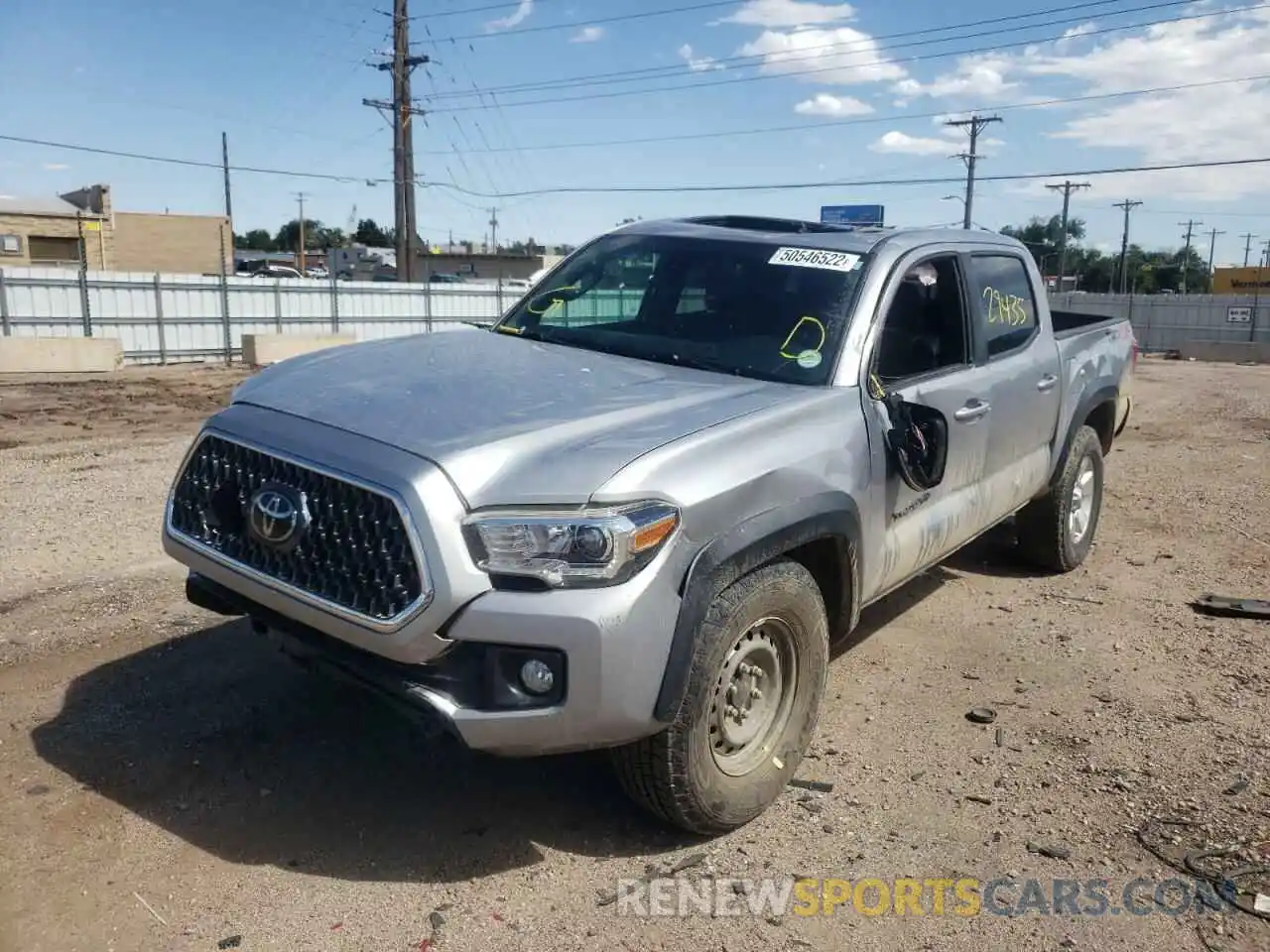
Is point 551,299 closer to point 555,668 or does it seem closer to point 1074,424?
point 555,668

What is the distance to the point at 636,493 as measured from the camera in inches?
113

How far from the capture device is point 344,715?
411 cm

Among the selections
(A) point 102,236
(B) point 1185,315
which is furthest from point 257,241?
(B) point 1185,315

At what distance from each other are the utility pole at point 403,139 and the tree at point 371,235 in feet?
212

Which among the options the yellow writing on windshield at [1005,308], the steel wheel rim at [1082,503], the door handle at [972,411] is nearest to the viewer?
the door handle at [972,411]

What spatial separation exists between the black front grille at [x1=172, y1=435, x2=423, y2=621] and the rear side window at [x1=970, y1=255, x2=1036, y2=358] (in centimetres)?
321

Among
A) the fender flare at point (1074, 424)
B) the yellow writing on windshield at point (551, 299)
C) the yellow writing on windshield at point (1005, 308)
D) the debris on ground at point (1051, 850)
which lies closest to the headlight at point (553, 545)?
the debris on ground at point (1051, 850)

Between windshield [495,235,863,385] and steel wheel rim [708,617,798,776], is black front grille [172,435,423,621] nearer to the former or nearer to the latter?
steel wheel rim [708,617,798,776]

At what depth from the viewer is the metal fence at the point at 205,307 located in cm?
2261

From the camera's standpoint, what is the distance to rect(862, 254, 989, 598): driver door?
4.00m

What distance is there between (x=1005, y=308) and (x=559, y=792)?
3.31 meters

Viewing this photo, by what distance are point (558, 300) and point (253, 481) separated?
1.91 m

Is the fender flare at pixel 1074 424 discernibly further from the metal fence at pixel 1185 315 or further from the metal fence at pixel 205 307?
the metal fence at pixel 1185 315

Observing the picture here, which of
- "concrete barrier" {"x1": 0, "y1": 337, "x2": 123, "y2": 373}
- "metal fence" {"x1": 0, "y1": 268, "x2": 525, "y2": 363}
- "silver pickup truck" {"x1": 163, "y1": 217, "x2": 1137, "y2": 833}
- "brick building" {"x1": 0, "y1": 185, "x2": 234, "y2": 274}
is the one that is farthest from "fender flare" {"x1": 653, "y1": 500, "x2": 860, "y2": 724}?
"brick building" {"x1": 0, "y1": 185, "x2": 234, "y2": 274}
